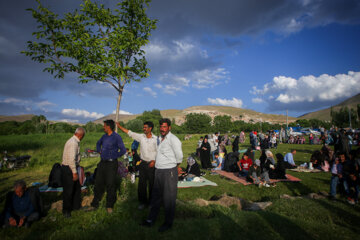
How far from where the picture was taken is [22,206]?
4258 mm

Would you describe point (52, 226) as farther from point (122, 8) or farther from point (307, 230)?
point (122, 8)

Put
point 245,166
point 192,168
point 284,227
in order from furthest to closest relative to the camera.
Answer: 1. point 192,168
2. point 245,166
3. point 284,227

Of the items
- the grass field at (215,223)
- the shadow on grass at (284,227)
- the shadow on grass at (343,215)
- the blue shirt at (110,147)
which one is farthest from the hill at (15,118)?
the shadow on grass at (343,215)

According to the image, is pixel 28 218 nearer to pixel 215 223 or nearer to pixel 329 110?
pixel 215 223

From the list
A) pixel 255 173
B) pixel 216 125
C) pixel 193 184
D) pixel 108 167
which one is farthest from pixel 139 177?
pixel 216 125

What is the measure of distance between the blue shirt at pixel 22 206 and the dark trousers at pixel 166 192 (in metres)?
2.69

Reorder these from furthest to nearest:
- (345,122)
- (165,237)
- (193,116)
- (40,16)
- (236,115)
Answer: (236,115)
(193,116)
(345,122)
(40,16)
(165,237)

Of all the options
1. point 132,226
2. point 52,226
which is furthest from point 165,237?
point 52,226

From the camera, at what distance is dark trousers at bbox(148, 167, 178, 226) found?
12.1ft

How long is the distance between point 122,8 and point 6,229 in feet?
19.7

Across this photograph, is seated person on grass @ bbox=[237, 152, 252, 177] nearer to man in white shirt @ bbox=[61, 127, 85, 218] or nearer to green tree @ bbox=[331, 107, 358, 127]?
man in white shirt @ bbox=[61, 127, 85, 218]

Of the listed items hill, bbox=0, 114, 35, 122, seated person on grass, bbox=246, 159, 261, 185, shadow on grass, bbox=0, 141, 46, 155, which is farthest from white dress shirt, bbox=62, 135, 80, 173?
hill, bbox=0, 114, 35, 122

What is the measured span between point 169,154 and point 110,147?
1.66 metres

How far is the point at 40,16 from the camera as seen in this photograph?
202 inches
